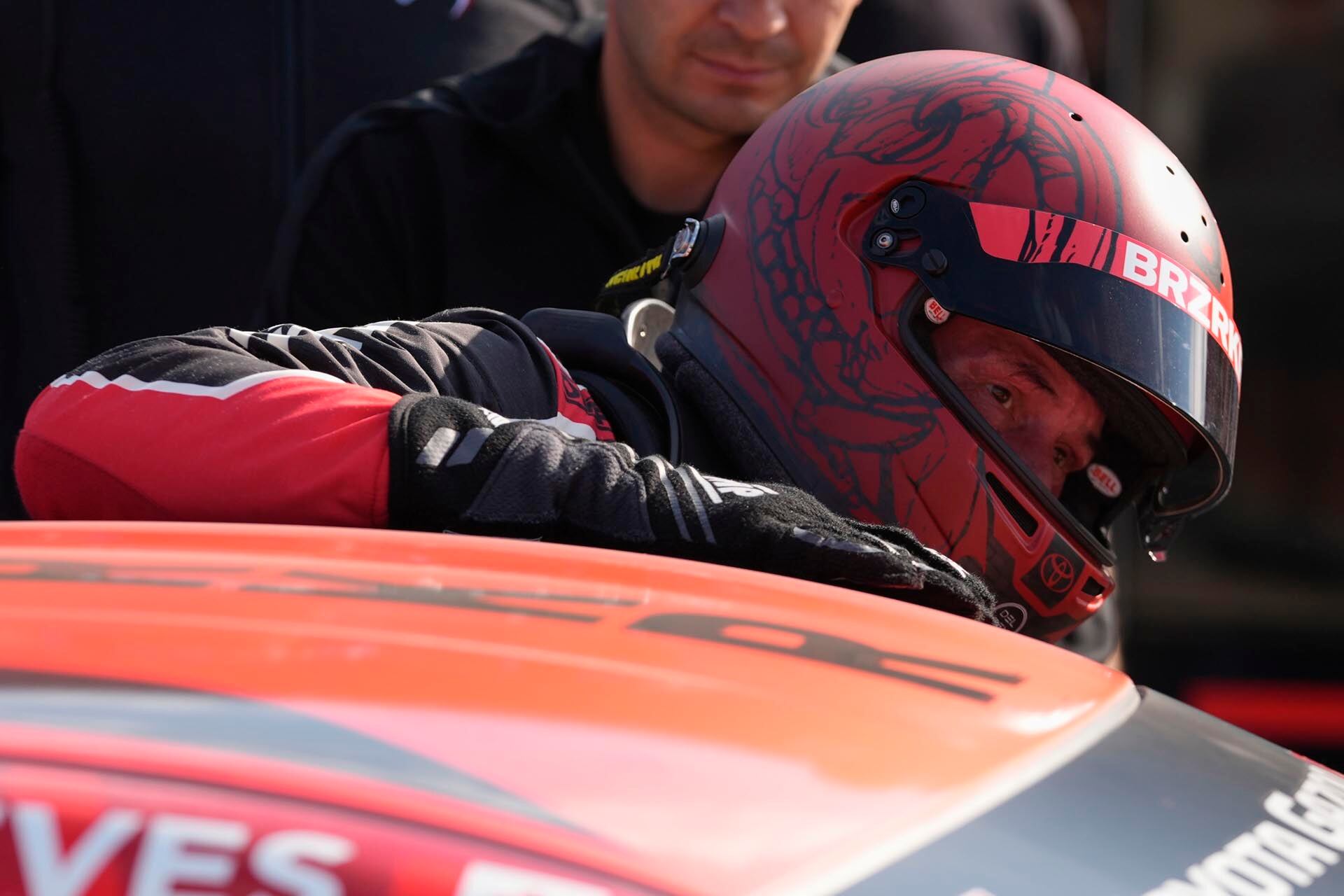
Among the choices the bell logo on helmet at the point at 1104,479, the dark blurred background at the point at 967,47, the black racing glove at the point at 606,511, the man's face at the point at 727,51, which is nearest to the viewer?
the black racing glove at the point at 606,511

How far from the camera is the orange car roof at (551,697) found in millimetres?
650

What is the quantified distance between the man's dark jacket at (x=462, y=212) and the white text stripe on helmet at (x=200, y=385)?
1273 mm

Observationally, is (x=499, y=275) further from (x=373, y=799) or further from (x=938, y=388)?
(x=373, y=799)

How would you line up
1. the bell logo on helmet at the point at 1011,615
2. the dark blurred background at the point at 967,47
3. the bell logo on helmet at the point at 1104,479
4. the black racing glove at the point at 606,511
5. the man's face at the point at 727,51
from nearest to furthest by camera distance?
the black racing glove at the point at 606,511, the bell logo on helmet at the point at 1011,615, the bell logo on helmet at the point at 1104,479, the man's face at the point at 727,51, the dark blurred background at the point at 967,47

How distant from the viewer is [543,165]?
2770 millimetres

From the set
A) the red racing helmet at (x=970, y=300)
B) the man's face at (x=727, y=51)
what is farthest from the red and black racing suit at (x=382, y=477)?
the man's face at (x=727, y=51)

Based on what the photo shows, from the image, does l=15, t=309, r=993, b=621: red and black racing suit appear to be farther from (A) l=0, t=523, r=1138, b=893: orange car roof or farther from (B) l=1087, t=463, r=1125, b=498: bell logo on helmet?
(B) l=1087, t=463, r=1125, b=498: bell logo on helmet

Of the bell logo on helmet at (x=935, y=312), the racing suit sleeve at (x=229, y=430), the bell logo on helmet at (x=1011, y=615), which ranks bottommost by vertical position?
the bell logo on helmet at (x=1011, y=615)

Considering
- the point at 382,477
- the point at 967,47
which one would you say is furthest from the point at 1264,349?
the point at 382,477

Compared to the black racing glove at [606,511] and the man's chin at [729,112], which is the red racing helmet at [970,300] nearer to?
the black racing glove at [606,511]

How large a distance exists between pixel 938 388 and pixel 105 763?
121 centimetres

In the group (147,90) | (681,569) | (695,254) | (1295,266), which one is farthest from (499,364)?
(1295,266)

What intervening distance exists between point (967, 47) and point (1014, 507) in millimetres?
1736

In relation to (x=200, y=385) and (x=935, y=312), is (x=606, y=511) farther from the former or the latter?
(x=935, y=312)
